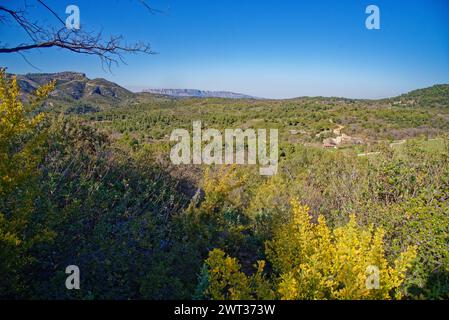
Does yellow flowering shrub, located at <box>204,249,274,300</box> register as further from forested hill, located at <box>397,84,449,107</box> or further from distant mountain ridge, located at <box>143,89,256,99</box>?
distant mountain ridge, located at <box>143,89,256,99</box>

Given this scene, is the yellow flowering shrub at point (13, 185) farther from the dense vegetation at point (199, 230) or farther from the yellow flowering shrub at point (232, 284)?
the yellow flowering shrub at point (232, 284)

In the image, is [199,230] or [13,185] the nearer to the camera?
[13,185]

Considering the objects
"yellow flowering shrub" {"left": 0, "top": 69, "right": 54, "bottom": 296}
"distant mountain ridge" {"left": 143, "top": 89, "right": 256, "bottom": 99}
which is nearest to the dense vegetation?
"yellow flowering shrub" {"left": 0, "top": 69, "right": 54, "bottom": 296}

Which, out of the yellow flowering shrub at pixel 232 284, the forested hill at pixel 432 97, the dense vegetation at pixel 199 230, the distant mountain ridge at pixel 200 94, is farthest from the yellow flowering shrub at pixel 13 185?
the distant mountain ridge at pixel 200 94

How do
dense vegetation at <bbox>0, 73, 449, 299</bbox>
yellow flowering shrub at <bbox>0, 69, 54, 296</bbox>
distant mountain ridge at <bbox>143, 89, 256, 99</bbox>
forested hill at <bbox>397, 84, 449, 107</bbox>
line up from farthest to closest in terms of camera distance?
1. distant mountain ridge at <bbox>143, 89, 256, 99</bbox>
2. forested hill at <bbox>397, 84, 449, 107</bbox>
3. dense vegetation at <bbox>0, 73, 449, 299</bbox>
4. yellow flowering shrub at <bbox>0, 69, 54, 296</bbox>

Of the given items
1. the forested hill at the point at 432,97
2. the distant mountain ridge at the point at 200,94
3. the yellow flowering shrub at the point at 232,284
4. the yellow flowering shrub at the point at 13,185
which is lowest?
the yellow flowering shrub at the point at 232,284

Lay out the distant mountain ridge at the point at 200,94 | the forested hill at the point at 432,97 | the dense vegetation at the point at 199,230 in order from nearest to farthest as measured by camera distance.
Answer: the dense vegetation at the point at 199,230 → the forested hill at the point at 432,97 → the distant mountain ridge at the point at 200,94

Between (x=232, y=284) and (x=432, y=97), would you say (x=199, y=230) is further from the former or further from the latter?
(x=432, y=97)

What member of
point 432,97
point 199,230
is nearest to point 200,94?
point 432,97
